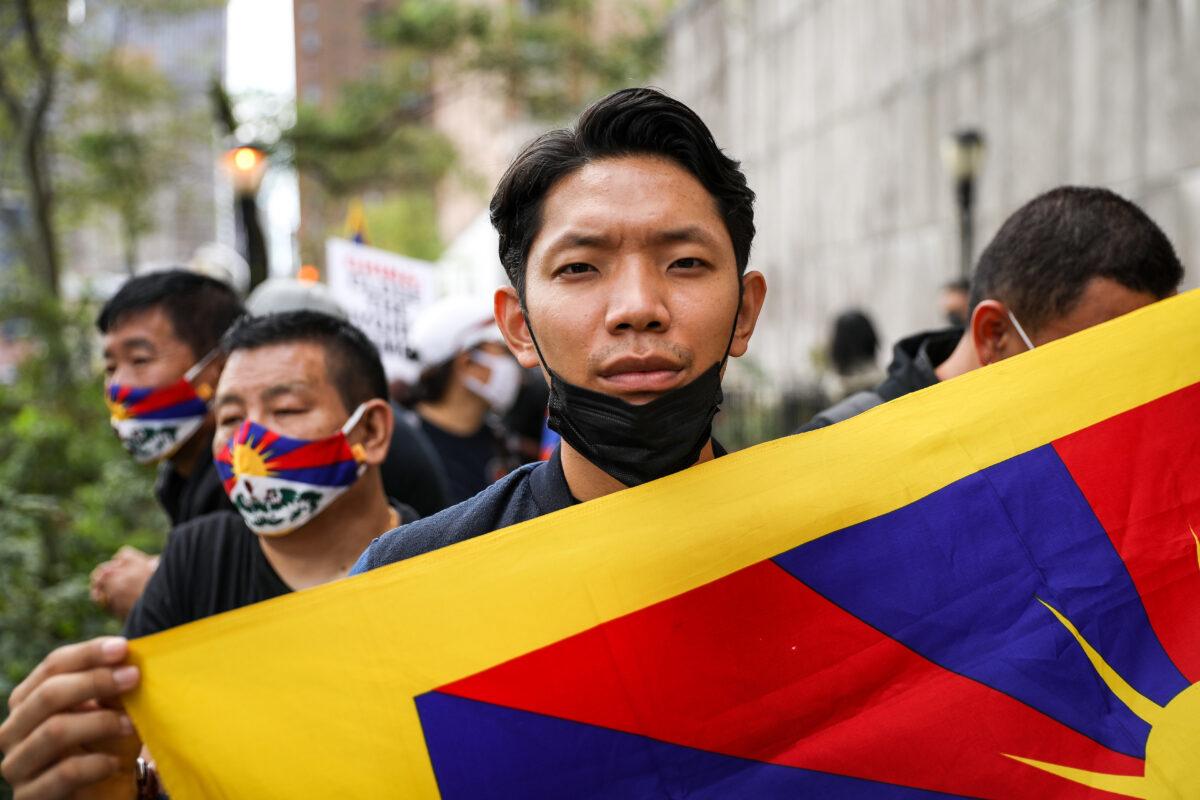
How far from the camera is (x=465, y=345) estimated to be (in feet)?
19.8

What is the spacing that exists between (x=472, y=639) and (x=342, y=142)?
2408cm

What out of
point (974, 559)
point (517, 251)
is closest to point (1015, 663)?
point (974, 559)

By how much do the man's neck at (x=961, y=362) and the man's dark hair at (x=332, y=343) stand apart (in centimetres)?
149

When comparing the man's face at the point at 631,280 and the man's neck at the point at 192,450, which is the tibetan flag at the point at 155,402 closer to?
the man's neck at the point at 192,450

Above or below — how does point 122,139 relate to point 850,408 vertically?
above

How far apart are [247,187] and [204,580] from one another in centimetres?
1228

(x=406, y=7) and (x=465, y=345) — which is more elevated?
(x=406, y=7)

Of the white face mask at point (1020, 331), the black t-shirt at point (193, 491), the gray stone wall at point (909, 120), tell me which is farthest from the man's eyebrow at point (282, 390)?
the gray stone wall at point (909, 120)

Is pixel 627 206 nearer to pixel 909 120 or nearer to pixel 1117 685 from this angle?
pixel 1117 685

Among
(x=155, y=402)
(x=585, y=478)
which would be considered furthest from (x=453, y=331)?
(x=585, y=478)

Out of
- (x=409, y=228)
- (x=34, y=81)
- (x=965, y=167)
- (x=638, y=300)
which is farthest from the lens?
(x=409, y=228)

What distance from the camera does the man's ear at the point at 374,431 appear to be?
124 inches

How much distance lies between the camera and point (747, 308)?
88.9 inches

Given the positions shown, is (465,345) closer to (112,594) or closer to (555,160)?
(112,594)
